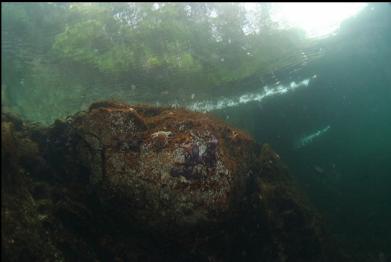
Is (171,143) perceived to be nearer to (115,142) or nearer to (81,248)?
(115,142)

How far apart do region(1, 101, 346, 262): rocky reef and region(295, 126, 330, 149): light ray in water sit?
18.1 metres

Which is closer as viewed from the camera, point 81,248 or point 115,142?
point 81,248

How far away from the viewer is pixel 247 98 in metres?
21.7

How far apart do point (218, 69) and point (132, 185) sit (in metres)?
8.52

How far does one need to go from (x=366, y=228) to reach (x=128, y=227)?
21.4 m

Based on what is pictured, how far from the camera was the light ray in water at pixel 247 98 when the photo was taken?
20.1 metres

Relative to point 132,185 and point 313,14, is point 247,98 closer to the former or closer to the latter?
point 313,14

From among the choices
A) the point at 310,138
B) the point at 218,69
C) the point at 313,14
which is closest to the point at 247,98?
the point at 218,69

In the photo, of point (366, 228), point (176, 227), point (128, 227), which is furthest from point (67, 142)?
point (366, 228)

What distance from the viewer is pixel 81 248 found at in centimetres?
1046

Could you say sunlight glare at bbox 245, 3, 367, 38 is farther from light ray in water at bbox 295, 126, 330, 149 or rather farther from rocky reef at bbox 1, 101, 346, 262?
light ray in water at bbox 295, 126, 330, 149

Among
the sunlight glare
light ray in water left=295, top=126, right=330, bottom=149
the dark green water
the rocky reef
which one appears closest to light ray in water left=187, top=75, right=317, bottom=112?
the dark green water

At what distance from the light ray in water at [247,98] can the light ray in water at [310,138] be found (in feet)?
25.6

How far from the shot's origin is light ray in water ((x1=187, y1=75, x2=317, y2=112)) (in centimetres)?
2012
